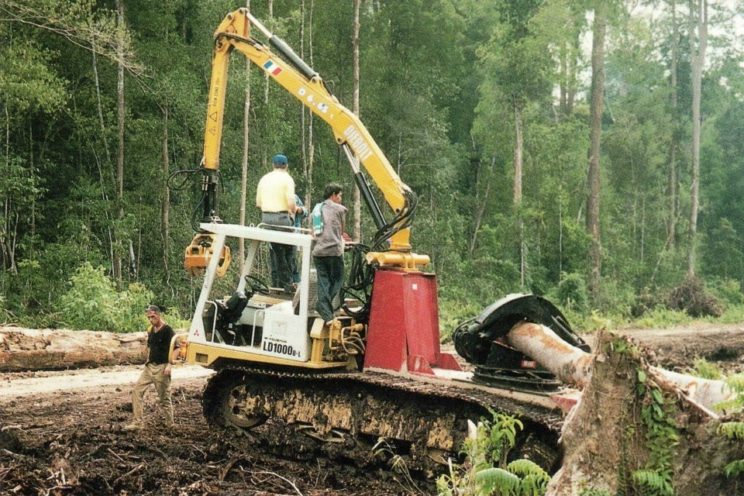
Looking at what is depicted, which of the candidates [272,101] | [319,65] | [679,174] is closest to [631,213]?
[679,174]

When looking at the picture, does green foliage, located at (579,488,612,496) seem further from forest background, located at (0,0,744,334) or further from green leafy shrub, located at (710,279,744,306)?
green leafy shrub, located at (710,279,744,306)

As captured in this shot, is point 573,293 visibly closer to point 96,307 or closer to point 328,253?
point 96,307

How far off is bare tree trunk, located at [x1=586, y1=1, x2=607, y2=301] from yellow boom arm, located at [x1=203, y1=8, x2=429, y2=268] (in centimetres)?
2302

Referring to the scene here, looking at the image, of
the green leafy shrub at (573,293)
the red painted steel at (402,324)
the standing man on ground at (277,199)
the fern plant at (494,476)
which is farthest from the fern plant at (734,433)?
the green leafy shrub at (573,293)

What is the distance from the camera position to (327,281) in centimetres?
996

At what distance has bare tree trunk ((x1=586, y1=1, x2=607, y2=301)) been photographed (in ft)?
111

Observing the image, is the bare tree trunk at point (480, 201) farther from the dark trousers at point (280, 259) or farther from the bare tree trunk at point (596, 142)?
the dark trousers at point (280, 259)

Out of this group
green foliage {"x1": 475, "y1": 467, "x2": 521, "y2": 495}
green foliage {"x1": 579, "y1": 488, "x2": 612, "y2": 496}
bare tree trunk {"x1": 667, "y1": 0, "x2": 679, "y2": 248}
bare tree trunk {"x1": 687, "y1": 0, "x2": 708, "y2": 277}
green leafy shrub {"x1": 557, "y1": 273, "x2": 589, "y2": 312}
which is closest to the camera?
green foliage {"x1": 579, "y1": 488, "x2": 612, "y2": 496}

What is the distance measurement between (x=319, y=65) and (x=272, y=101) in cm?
826

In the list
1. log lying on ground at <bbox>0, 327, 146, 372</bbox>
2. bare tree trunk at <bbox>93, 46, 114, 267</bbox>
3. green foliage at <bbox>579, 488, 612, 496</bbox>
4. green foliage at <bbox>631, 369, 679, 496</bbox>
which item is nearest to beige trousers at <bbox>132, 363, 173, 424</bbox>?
log lying on ground at <bbox>0, 327, 146, 372</bbox>

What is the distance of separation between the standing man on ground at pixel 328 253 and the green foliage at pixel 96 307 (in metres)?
10.5

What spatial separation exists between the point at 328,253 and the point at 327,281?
32 cm

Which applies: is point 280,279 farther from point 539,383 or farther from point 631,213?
point 631,213

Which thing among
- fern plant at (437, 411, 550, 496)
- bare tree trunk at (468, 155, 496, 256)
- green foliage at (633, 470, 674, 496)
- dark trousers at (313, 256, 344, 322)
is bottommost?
fern plant at (437, 411, 550, 496)
